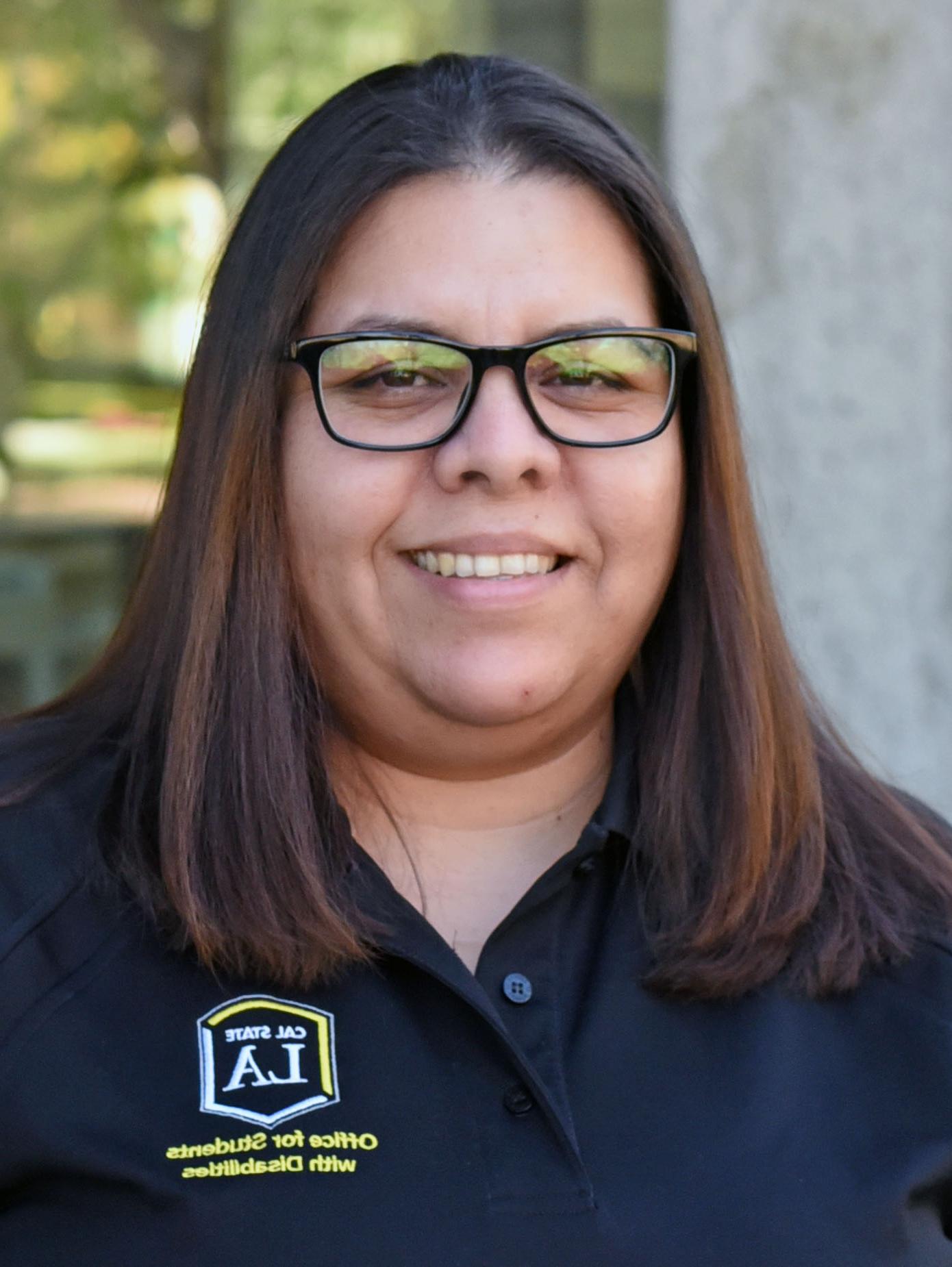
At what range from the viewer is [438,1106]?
176cm

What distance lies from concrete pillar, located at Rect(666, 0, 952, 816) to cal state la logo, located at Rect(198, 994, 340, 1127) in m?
1.94

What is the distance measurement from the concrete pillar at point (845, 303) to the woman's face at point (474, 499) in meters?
1.54

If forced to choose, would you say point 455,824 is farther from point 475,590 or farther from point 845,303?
point 845,303

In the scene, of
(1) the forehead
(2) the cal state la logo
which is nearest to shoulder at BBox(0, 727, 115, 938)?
(2) the cal state la logo

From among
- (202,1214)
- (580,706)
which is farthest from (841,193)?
(202,1214)

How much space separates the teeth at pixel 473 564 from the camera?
6.29 feet

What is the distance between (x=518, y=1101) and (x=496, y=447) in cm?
72

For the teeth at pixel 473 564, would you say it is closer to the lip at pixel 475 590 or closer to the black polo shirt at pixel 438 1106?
the lip at pixel 475 590

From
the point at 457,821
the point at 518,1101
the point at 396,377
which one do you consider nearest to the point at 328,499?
the point at 396,377

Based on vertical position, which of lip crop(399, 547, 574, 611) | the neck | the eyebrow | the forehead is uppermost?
the forehead

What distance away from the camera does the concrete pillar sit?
3498 mm

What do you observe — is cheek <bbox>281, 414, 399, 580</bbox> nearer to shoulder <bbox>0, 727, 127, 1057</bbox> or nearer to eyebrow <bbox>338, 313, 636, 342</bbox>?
eyebrow <bbox>338, 313, 636, 342</bbox>

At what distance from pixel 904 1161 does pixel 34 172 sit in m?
4.63

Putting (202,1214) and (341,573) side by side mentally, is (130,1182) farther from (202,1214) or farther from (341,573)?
(341,573)
